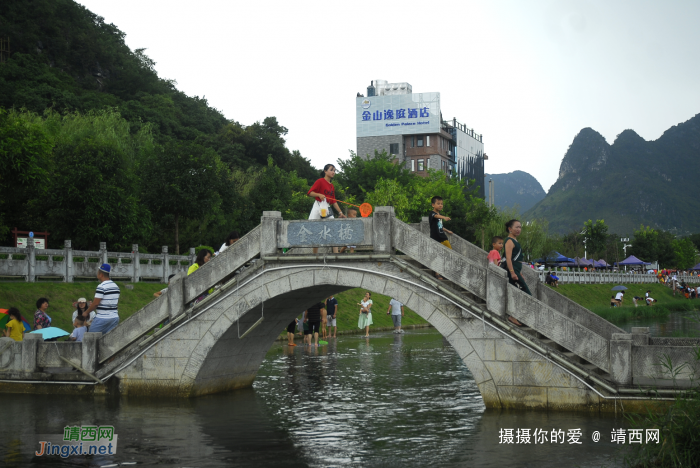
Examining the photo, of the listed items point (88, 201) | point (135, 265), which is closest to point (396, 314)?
point (135, 265)

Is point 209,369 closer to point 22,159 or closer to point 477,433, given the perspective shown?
point 477,433

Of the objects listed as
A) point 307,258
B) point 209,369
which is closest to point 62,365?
point 209,369

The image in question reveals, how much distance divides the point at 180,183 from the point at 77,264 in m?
13.5

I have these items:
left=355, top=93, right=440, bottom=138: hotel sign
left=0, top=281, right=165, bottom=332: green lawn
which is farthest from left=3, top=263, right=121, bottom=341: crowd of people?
left=355, top=93, right=440, bottom=138: hotel sign

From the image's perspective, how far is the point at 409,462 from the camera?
9.35 m

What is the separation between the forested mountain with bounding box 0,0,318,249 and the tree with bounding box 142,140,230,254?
0.06 metres

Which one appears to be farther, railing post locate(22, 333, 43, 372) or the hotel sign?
the hotel sign

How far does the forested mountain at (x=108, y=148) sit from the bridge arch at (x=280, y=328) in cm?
1881

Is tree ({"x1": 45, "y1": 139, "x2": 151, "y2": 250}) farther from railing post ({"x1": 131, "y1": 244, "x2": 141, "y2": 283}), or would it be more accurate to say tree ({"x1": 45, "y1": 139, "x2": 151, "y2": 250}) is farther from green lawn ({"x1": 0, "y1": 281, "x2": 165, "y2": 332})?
green lawn ({"x1": 0, "y1": 281, "x2": 165, "y2": 332})

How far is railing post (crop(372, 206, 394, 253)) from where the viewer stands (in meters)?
13.0

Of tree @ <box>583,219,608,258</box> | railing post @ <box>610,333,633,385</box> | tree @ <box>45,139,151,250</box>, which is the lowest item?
railing post @ <box>610,333,633,385</box>

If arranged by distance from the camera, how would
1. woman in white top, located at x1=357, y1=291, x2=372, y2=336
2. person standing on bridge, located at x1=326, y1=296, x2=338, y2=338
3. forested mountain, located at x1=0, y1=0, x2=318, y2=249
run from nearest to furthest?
person standing on bridge, located at x1=326, y1=296, x2=338, y2=338
woman in white top, located at x1=357, y1=291, x2=372, y2=336
forested mountain, located at x1=0, y1=0, x2=318, y2=249

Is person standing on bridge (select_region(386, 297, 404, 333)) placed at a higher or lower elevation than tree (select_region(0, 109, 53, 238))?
lower

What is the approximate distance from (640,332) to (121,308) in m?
17.5
